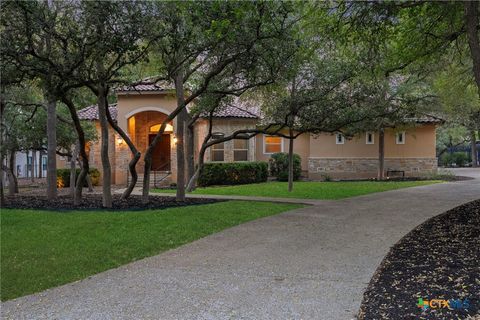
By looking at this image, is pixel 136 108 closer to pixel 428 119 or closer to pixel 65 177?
pixel 65 177

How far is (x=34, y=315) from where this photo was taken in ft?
14.1

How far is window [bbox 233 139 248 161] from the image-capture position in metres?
22.8

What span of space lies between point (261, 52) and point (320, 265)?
19.5 feet

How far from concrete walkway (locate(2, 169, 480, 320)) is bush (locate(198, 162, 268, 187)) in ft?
37.5

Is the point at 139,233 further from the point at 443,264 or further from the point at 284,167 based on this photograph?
the point at 284,167

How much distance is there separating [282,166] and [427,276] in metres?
17.6

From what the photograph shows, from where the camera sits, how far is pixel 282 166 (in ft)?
74.6

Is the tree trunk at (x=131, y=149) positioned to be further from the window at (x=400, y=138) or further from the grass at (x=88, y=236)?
the window at (x=400, y=138)

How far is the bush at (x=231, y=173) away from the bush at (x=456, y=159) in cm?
2826

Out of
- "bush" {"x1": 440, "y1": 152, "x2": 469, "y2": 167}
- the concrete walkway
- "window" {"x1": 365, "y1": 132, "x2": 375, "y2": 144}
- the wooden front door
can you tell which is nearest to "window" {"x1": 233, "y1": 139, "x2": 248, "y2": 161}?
the wooden front door

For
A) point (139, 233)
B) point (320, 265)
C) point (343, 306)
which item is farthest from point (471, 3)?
point (139, 233)

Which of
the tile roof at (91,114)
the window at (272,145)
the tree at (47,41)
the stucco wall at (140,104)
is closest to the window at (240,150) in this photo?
the window at (272,145)

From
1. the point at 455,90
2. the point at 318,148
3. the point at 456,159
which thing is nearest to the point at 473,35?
the point at 455,90

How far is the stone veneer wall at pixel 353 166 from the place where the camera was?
79.3 ft
